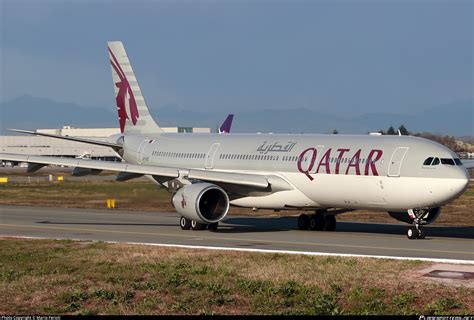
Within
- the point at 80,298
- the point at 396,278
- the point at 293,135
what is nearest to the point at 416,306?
the point at 396,278

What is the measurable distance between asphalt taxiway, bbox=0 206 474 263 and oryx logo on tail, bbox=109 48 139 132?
16.4 ft

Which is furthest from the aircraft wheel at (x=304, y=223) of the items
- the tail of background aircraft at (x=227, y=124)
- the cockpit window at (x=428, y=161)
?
the tail of background aircraft at (x=227, y=124)

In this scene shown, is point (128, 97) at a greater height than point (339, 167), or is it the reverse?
point (128, 97)

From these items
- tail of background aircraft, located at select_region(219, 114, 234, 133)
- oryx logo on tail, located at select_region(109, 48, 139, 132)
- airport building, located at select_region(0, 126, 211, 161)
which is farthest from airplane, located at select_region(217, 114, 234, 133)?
airport building, located at select_region(0, 126, 211, 161)

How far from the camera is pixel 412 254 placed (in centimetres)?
2467

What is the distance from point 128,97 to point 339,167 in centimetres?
1591

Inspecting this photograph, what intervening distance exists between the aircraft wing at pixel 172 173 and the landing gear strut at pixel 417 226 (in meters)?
5.30

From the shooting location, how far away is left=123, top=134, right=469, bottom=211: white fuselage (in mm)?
29156

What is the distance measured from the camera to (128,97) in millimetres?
44031

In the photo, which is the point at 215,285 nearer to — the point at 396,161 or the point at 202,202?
the point at 396,161

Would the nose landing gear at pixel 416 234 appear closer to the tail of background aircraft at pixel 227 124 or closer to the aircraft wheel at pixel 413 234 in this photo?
the aircraft wheel at pixel 413 234

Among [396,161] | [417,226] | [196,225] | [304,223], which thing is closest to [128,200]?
[196,225]

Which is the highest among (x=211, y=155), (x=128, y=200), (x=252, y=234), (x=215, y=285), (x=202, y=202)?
(x=211, y=155)

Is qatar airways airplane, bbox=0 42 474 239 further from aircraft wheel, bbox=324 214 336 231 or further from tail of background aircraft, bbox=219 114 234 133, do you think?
tail of background aircraft, bbox=219 114 234 133
